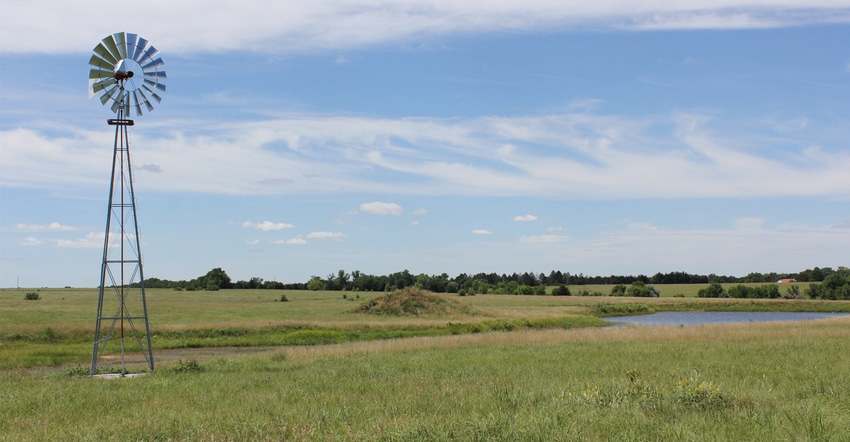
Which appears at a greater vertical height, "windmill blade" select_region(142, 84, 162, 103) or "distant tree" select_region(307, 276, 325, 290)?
"windmill blade" select_region(142, 84, 162, 103)

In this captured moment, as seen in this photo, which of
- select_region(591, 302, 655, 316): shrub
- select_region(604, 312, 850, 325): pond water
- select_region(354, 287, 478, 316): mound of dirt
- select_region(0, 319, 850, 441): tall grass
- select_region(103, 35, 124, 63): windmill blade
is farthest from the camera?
select_region(591, 302, 655, 316): shrub

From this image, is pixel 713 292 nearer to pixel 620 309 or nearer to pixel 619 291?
pixel 619 291

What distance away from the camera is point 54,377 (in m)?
18.4

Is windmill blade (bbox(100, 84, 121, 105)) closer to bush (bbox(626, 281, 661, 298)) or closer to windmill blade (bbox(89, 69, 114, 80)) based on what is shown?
windmill blade (bbox(89, 69, 114, 80))

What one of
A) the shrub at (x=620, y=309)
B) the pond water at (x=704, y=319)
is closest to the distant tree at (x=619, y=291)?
the shrub at (x=620, y=309)

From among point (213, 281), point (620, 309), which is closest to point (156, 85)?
point (620, 309)

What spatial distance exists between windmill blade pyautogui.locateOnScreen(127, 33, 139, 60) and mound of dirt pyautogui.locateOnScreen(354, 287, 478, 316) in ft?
157

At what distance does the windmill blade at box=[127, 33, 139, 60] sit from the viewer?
19.2 meters

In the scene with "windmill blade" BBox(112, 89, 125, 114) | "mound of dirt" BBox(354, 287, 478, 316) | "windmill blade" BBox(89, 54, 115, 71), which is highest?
"windmill blade" BBox(89, 54, 115, 71)

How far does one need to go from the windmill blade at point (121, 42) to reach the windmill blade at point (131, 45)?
9 cm

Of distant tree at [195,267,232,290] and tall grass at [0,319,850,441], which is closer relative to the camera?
tall grass at [0,319,850,441]

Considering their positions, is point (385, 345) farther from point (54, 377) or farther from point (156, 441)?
point (156, 441)

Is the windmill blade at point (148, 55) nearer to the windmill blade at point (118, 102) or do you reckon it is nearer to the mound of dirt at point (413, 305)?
the windmill blade at point (118, 102)

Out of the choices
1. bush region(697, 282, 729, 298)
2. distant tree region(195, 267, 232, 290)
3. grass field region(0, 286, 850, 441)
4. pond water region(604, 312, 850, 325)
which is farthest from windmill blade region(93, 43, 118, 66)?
distant tree region(195, 267, 232, 290)
